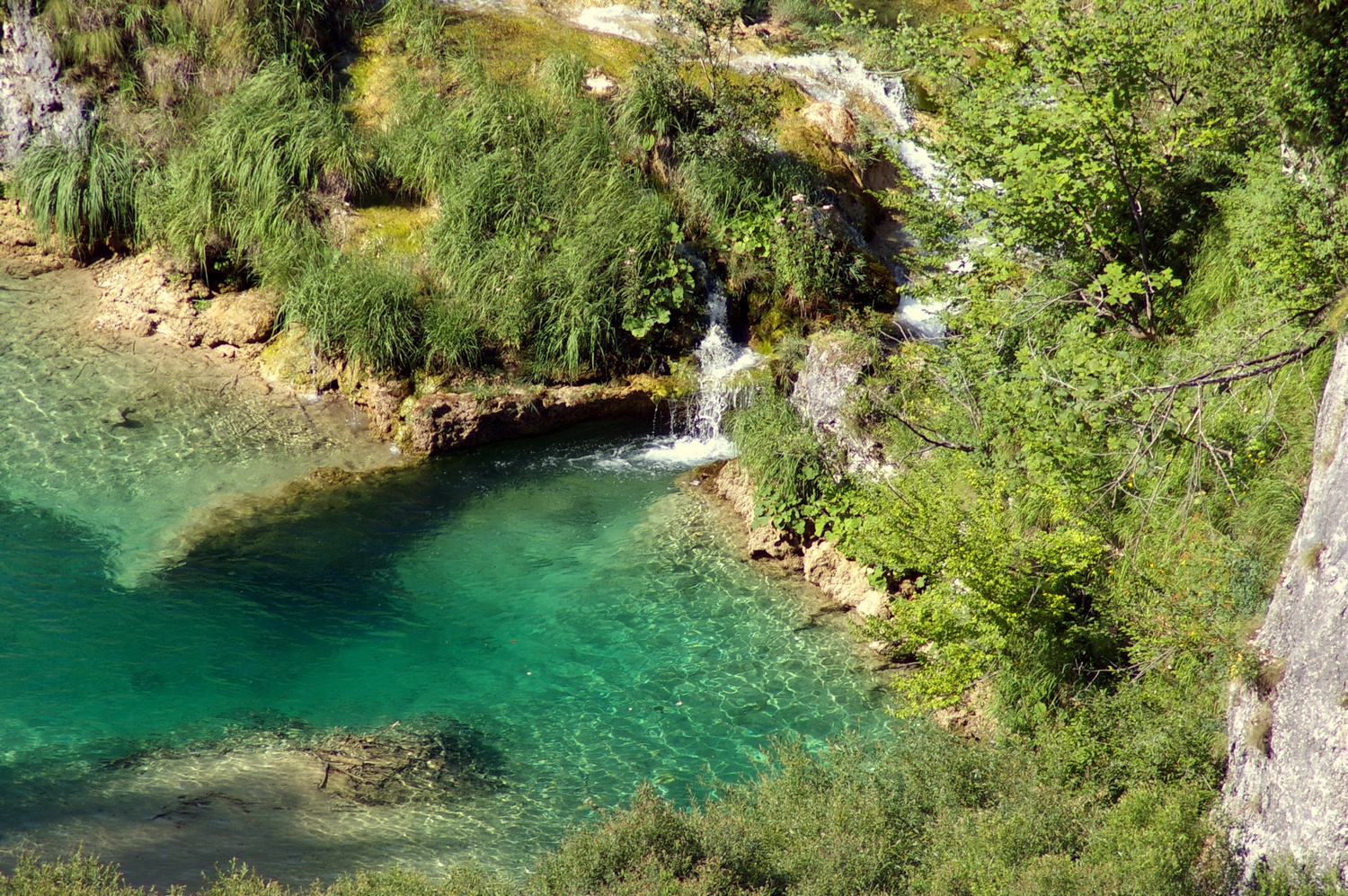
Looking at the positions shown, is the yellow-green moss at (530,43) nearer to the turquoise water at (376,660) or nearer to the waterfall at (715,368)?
the waterfall at (715,368)

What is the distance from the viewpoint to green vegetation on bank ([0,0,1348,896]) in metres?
5.77

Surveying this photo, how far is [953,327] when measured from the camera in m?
9.57

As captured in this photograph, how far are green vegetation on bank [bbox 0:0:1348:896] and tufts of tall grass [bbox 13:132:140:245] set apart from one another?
0.05 meters

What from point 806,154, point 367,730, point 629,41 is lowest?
point 367,730

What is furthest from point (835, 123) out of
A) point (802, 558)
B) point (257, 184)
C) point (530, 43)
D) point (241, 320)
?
point (241, 320)

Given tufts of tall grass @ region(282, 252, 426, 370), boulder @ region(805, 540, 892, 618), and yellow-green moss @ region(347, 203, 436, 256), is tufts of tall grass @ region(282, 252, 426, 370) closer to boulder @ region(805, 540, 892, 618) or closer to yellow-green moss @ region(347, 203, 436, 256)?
yellow-green moss @ region(347, 203, 436, 256)

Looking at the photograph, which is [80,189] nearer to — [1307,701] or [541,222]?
[541,222]

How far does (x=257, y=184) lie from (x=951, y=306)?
31.2ft

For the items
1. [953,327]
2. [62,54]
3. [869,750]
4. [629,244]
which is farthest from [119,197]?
[869,750]

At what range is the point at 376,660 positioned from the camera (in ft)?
27.1

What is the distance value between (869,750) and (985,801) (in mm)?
1047

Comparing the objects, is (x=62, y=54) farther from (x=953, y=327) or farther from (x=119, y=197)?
(x=953, y=327)

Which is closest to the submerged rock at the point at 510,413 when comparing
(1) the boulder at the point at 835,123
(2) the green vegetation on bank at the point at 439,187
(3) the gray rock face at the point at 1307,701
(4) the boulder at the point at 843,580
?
(2) the green vegetation on bank at the point at 439,187

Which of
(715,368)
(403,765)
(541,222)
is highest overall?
(541,222)
